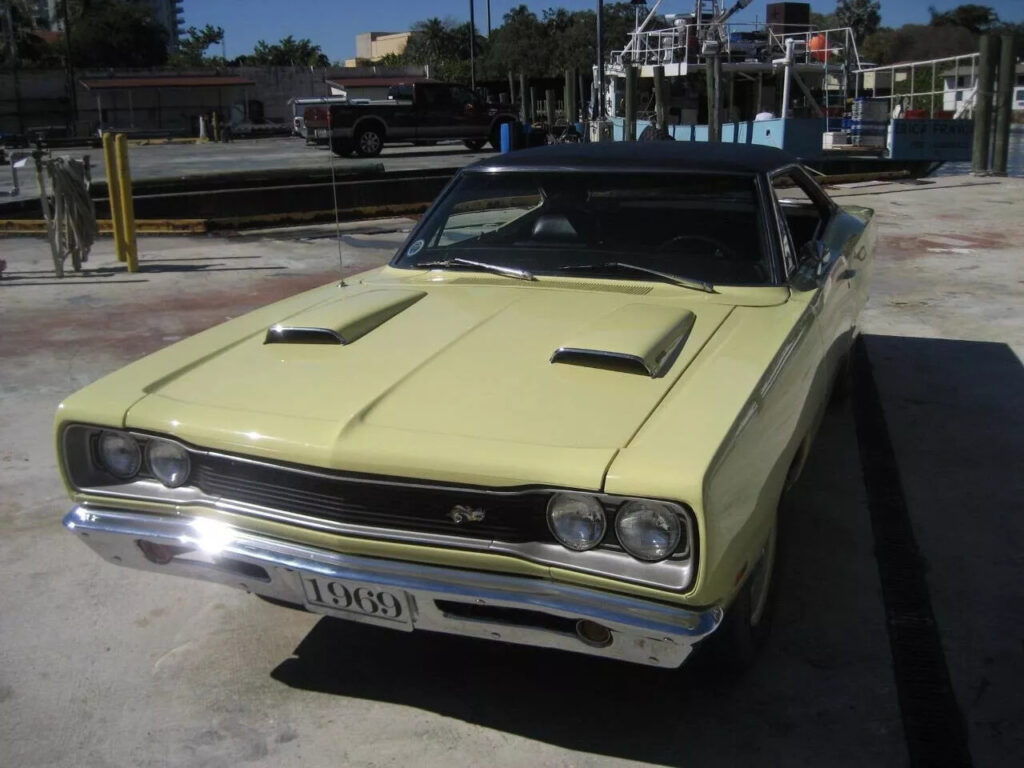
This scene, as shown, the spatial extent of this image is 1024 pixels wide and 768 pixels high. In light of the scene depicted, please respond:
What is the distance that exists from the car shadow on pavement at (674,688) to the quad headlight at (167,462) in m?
0.69

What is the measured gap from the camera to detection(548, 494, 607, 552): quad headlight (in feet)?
7.97

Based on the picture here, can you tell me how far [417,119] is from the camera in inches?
1092

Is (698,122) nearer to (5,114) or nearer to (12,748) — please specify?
(12,748)

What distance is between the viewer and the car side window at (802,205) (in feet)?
15.3

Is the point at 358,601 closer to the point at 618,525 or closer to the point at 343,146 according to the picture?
the point at 618,525

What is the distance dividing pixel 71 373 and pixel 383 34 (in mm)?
138688

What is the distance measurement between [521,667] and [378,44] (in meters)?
135

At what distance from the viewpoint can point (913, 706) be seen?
2.83 metres

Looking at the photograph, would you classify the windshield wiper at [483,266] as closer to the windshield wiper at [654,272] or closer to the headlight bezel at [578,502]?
the windshield wiper at [654,272]

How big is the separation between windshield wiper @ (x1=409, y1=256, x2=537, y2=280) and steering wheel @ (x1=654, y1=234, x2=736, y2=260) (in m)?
0.52

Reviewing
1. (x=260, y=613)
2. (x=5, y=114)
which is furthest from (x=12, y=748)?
(x=5, y=114)

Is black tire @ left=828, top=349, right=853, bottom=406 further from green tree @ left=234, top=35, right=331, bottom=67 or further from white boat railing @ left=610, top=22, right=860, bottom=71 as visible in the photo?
green tree @ left=234, top=35, right=331, bottom=67

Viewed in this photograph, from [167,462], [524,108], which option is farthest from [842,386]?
[524,108]

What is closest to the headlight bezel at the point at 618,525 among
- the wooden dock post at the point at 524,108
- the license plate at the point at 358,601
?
the license plate at the point at 358,601
